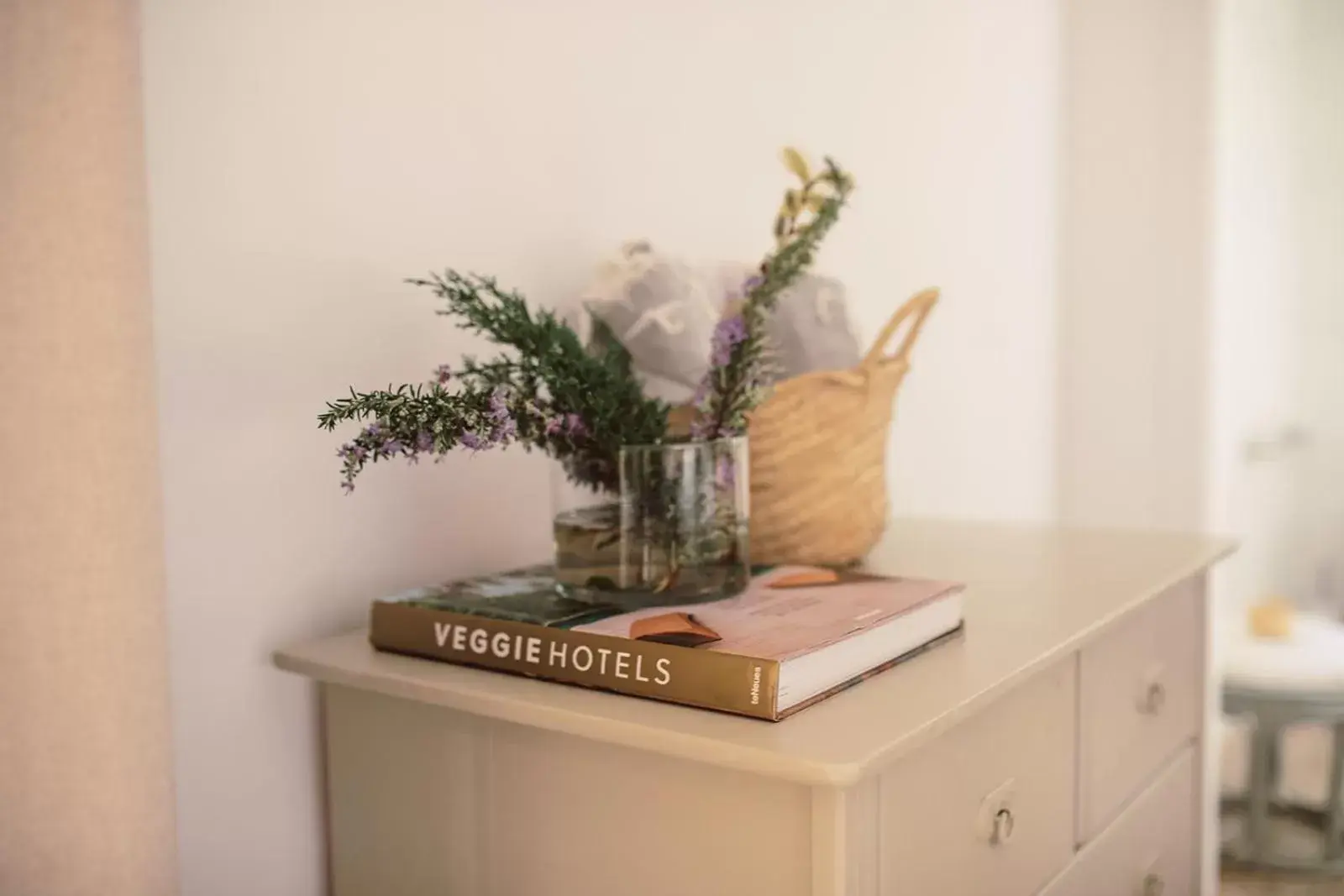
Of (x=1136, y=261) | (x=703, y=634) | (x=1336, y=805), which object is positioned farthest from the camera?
(x=1136, y=261)

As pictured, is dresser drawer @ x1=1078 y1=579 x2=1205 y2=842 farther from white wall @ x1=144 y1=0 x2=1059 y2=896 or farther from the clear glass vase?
white wall @ x1=144 y1=0 x2=1059 y2=896

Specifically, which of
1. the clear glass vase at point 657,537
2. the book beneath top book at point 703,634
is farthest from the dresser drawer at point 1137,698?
the clear glass vase at point 657,537

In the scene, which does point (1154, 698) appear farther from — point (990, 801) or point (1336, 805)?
point (1336, 805)

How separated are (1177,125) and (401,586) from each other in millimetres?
1972

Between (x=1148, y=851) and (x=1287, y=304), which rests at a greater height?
(x=1287, y=304)

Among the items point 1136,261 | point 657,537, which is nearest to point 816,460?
point 657,537

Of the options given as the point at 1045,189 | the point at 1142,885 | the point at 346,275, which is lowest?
the point at 1142,885

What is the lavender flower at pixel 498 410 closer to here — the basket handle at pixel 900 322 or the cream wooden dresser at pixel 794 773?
the cream wooden dresser at pixel 794 773

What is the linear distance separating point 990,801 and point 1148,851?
0.42 m

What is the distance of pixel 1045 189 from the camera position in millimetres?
2303

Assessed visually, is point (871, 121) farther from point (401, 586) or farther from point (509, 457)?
point (401, 586)

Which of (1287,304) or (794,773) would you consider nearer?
(794,773)

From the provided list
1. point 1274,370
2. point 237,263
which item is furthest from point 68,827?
point 1274,370

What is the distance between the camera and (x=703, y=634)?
651 mm
